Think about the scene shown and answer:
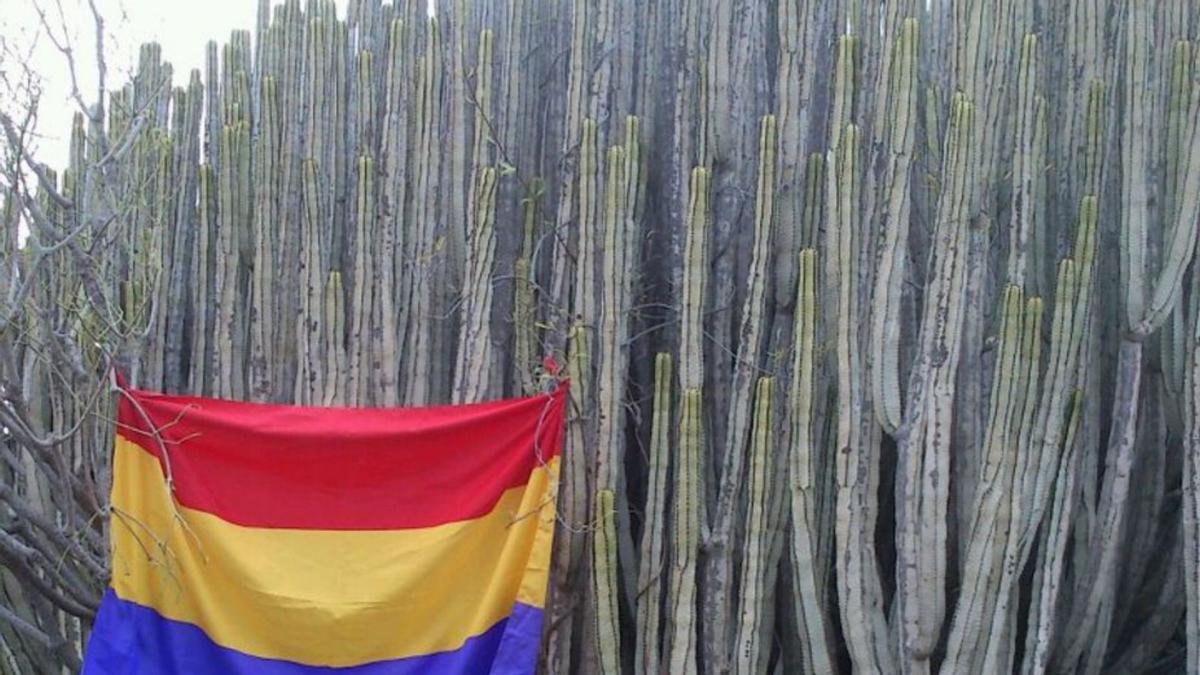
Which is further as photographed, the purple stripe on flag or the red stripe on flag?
the red stripe on flag

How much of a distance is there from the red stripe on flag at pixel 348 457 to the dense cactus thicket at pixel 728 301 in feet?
0.96

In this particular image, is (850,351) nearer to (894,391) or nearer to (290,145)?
(894,391)

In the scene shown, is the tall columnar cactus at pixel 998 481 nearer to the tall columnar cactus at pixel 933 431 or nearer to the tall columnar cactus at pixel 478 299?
the tall columnar cactus at pixel 933 431

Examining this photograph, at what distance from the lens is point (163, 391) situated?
6.64 metres

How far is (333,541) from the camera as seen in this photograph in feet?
18.3

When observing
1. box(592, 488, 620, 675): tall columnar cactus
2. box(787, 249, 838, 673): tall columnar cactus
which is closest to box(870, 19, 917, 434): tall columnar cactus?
box(787, 249, 838, 673): tall columnar cactus

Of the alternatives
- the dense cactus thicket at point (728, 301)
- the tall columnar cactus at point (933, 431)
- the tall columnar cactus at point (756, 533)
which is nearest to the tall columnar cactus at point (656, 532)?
the dense cactus thicket at point (728, 301)

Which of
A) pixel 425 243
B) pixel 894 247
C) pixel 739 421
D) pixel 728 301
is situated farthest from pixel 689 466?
pixel 425 243

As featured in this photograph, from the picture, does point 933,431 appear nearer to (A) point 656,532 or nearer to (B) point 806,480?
(B) point 806,480

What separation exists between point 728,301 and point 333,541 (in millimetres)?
1935

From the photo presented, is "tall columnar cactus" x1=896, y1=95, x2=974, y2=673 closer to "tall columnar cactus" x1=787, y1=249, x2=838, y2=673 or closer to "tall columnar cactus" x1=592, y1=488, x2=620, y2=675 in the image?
"tall columnar cactus" x1=787, y1=249, x2=838, y2=673

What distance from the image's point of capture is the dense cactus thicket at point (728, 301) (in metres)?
5.38

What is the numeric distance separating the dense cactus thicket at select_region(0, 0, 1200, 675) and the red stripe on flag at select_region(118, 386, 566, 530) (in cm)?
29

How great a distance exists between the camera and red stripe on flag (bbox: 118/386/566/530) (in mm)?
5586
